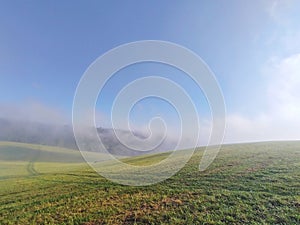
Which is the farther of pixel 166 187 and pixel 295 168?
pixel 295 168

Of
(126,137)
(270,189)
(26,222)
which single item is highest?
(126,137)

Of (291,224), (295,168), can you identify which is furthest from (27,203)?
(295,168)

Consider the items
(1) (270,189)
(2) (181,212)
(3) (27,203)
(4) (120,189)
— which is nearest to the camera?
(2) (181,212)

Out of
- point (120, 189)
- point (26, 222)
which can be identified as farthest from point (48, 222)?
point (120, 189)

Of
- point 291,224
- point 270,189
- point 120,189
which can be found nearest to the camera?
point 291,224

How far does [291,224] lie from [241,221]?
7.24 feet

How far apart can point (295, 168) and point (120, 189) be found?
16.7 meters

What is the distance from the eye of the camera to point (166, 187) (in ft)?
57.5

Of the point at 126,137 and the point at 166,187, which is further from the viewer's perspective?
the point at 126,137

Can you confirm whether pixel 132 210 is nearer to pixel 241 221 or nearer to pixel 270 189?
pixel 241 221

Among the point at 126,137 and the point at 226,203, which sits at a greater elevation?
the point at 126,137

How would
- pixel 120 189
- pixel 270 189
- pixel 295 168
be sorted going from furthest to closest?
pixel 295 168
pixel 120 189
pixel 270 189

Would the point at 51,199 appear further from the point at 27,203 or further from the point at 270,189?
the point at 270,189

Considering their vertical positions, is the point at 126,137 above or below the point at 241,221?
above
